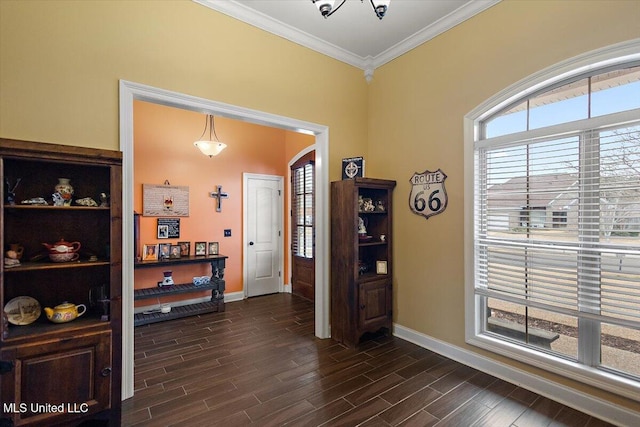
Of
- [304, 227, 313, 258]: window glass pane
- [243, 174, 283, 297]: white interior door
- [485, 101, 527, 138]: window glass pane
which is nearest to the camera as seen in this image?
[485, 101, 527, 138]: window glass pane

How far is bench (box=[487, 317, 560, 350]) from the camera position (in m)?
2.65

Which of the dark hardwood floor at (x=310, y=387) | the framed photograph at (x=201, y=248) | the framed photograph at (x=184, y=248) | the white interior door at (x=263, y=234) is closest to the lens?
the dark hardwood floor at (x=310, y=387)

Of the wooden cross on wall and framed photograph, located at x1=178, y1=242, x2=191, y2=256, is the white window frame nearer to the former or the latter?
the wooden cross on wall

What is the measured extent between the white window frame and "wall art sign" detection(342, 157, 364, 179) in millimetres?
1129

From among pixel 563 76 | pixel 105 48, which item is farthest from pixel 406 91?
pixel 105 48

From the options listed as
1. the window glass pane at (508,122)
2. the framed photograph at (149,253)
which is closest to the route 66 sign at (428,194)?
the window glass pane at (508,122)

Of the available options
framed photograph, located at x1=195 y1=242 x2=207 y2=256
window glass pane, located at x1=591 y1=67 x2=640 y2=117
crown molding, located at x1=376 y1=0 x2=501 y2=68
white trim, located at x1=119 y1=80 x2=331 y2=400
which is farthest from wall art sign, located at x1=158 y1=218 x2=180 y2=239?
window glass pane, located at x1=591 y1=67 x2=640 y2=117

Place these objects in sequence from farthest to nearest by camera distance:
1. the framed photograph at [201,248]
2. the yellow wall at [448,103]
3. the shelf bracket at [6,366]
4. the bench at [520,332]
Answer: the framed photograph at [201,248], the bench at [520,332], the yellow wall at [448,103], the shelf bracket at [6,366]

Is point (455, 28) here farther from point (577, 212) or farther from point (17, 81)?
point (17, 81)

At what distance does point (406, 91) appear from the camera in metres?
3.68

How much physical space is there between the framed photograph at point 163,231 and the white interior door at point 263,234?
1.32 m

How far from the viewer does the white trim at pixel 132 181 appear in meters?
2.46

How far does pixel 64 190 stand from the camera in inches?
84.0

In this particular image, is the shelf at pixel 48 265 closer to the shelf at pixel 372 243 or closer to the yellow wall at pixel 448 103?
the shelf at pixel 372 243
